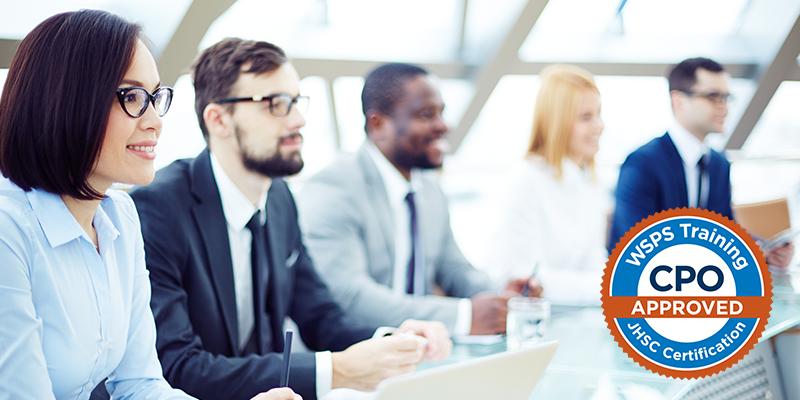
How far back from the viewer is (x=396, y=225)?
2.41 m

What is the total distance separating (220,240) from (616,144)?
5.16 metres

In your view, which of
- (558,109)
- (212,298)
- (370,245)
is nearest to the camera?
(212,298)

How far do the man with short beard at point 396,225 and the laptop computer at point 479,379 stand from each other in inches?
33.9

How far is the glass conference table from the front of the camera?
150cm

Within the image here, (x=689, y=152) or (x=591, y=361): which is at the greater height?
(x=689, y=152)

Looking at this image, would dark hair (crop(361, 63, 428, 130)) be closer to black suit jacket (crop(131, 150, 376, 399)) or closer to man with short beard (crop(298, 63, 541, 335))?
man with short beard (crop(298, 63, 541, 335))

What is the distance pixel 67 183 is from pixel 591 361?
3.47 feet

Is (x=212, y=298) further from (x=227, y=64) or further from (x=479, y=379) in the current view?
(x=479, y=379)

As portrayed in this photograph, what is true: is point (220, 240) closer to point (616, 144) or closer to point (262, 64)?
point (262, 64)

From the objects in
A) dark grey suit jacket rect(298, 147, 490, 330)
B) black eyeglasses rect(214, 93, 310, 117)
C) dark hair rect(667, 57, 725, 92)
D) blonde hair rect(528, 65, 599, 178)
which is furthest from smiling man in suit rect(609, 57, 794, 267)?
black eyeglasses rect(214, 93, 310, 117)

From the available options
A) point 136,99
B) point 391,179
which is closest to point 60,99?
point 136,99

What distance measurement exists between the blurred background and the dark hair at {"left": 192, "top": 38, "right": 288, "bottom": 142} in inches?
100.0

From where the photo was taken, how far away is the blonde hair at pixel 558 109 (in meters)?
2.75

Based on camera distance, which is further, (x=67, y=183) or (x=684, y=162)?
(x=684, y=162)
